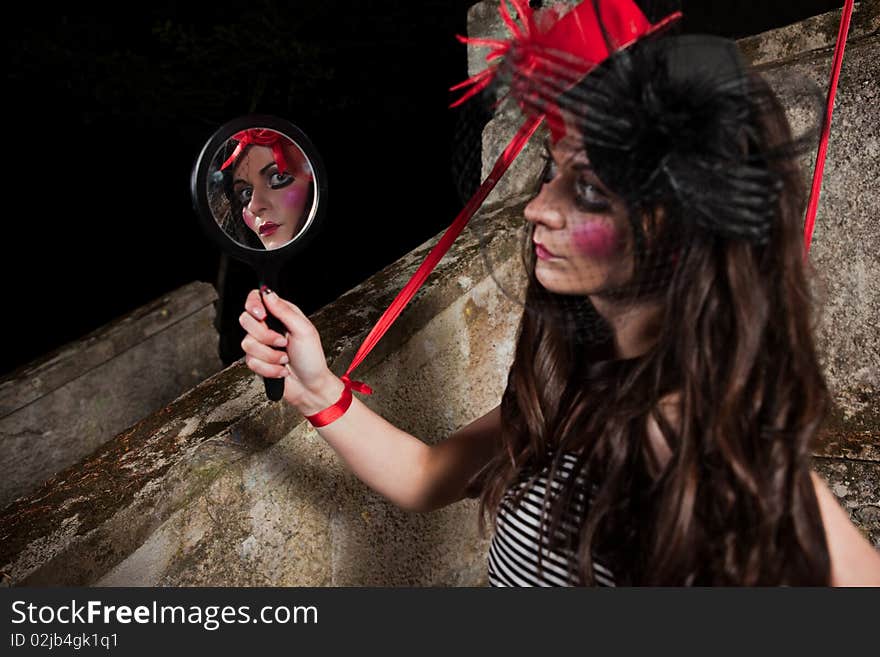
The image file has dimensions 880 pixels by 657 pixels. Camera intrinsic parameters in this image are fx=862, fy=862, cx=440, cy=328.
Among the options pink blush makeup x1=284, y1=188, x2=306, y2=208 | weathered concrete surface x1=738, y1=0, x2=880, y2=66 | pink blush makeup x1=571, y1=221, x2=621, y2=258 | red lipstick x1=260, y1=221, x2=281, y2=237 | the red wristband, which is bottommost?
weathered concrete surface x1=738, y1=0, x2=880, y2=66

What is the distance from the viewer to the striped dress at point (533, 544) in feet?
4.61

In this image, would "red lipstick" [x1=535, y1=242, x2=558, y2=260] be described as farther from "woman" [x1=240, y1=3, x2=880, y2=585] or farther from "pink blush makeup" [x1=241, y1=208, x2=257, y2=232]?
"pink blush makeup" [x1=241, y1=208, x2=257, y2=232]

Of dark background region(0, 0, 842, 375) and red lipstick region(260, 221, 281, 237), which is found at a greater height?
red lipstick region(260, 221, 281, 237)

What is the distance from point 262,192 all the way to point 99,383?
249cm

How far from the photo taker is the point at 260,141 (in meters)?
1.47

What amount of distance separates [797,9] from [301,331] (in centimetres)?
404

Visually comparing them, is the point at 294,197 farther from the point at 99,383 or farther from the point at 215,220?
the point at 99,383

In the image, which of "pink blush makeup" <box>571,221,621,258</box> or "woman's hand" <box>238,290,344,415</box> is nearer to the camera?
"pink blush makeup" <box>571,221,621,258</box>

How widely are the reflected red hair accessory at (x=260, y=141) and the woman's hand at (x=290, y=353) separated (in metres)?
0.23

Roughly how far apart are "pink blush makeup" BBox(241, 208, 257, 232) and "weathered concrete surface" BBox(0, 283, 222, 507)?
235 centimetres

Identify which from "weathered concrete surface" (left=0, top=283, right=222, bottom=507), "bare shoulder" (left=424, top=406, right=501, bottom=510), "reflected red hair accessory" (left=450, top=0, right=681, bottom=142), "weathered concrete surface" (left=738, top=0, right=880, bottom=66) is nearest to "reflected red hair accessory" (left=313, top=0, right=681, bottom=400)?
"reflected red hair accessory" (left=450, top=0, right=681, bottom=142)

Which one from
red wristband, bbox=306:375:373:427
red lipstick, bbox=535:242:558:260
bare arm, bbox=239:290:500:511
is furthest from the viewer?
red wristband, bbox=306:375:373:427

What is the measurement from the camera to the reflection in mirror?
4.72 ft

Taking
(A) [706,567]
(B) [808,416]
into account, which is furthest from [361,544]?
(B) [808,416]
